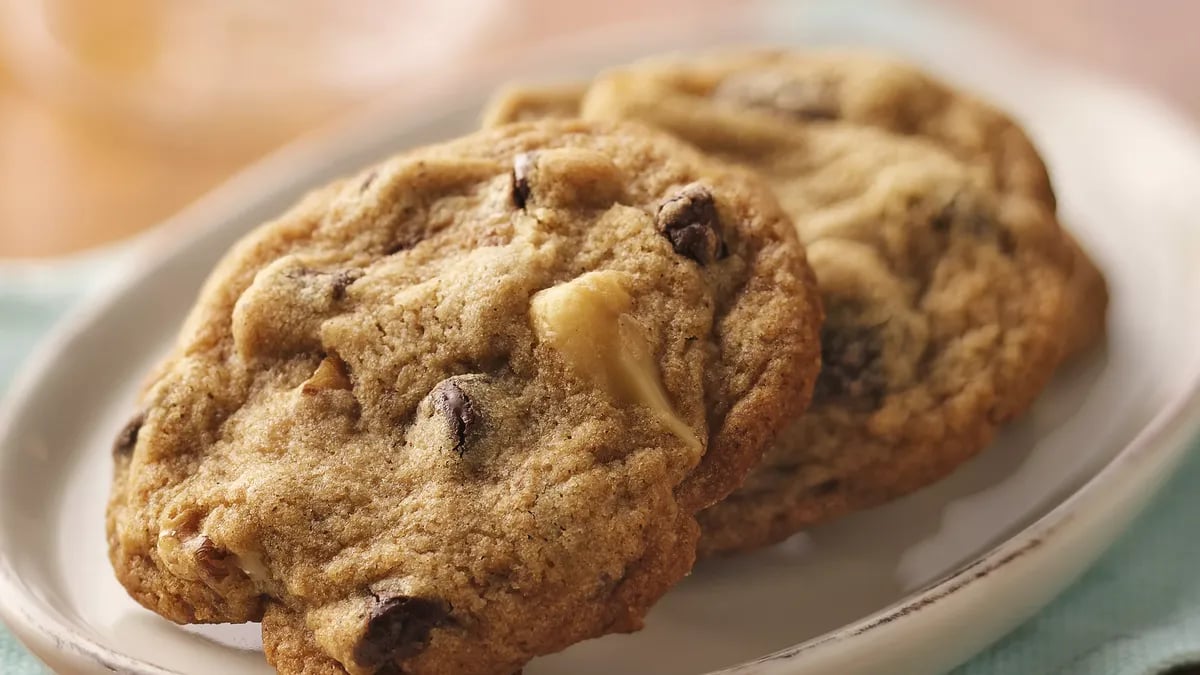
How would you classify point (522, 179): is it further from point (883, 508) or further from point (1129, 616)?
point (1129, 616)

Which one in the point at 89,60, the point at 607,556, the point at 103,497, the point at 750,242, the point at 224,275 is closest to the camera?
the point at 607,556

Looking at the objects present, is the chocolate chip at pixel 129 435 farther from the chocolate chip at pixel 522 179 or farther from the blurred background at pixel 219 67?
the blurred background at pixel 219 67

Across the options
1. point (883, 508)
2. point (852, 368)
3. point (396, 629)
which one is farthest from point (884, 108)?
point (396, 629)

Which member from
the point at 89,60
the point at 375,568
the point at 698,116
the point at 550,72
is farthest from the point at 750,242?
the point at 89,60

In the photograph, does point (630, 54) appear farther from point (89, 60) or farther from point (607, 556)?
point (89, 60)

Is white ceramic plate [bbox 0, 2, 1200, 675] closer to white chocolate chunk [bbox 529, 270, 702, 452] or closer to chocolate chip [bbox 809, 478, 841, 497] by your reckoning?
chocolate chip [bbox 809, 478, 841, 497]

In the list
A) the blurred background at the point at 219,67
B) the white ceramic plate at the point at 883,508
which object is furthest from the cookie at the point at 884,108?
the blurred background at the point at 219,67
